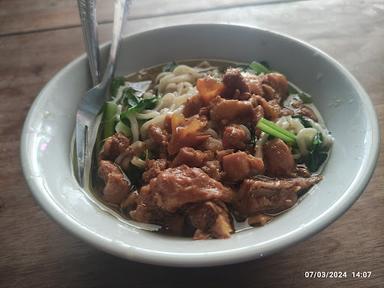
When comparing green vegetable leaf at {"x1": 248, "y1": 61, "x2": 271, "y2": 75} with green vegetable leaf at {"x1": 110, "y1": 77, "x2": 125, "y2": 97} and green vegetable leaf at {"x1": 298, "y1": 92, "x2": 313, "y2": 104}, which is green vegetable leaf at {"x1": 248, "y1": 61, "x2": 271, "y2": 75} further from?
green vegetable leaf at {"x1": 110, "y1": 77, "x2": 125, "y2": 97}

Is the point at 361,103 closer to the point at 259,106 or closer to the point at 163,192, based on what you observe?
the point at 259,106

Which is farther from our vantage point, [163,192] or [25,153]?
[25,153]

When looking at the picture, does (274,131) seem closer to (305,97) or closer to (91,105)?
(305,97)

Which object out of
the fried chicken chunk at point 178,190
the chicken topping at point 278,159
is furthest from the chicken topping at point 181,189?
the chicken topping at point 278,159

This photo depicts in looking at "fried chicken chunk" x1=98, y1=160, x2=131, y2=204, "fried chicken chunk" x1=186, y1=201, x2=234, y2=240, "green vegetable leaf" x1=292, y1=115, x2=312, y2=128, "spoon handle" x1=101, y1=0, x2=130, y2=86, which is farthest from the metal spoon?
"green vegetable leaf" x1=292, y1=115, x2=312, y2=128

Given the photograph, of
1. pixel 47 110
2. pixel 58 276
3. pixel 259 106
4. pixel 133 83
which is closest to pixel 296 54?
pixel 259 106

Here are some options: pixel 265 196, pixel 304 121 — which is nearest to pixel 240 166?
pixel 265 196

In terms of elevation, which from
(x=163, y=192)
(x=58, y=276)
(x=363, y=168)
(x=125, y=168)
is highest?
(x=363, y=168)
